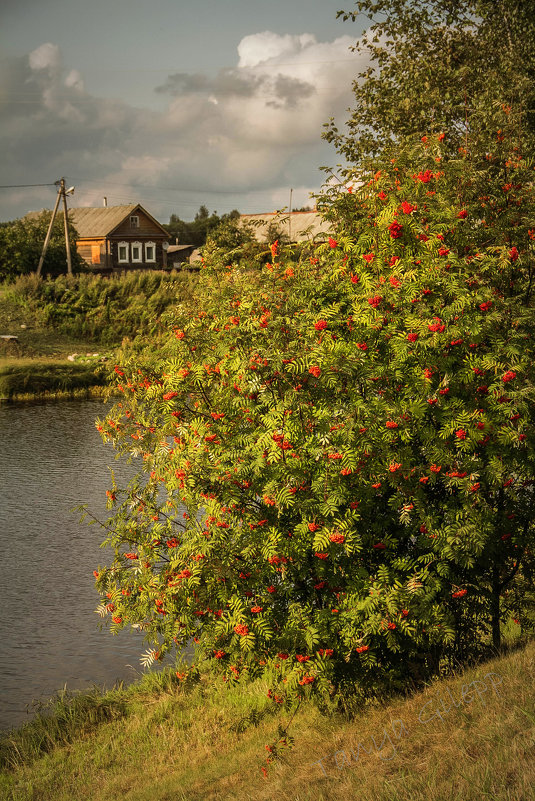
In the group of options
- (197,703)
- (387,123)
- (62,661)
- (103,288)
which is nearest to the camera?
(197,703)

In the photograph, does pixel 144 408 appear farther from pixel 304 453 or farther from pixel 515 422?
pixel 515 422

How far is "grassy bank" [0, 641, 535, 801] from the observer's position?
4867mm

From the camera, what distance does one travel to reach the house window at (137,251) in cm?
6569

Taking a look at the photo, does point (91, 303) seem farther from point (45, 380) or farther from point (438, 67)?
point (438, 67)

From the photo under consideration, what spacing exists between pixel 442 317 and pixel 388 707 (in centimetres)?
367

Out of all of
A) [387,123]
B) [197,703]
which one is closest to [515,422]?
[197,703]

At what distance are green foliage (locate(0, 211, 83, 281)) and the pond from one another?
87.1ft

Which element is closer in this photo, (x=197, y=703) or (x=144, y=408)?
(x=144, y=408)

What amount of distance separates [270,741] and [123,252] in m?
60.8

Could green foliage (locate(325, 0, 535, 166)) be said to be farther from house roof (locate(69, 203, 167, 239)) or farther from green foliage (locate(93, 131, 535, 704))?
house roof (locate(69, 203, 167, 239))

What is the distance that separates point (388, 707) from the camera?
7383 mm

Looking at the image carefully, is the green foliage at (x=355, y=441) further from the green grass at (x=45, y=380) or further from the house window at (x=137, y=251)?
the house window at (x=137, y=251)

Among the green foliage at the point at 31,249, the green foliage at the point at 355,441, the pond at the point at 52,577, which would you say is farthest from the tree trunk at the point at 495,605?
the green foliage at the point at 31,249

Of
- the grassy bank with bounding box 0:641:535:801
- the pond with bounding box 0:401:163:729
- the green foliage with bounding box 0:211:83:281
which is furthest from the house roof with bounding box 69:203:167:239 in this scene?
the grassy bank with bounding box 0:641:535:801
